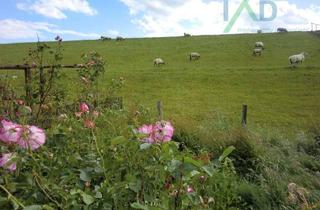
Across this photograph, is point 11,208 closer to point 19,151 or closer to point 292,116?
point 19,151

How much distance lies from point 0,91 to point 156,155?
16.8ft

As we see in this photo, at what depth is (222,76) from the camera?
31.8 meters

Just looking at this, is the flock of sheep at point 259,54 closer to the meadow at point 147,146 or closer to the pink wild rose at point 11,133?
the meadow at point 147,146

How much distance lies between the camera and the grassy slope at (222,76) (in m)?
21.0

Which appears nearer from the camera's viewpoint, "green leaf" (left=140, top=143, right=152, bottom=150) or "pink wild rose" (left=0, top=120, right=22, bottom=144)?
"pink wild rose" (left=0, top=120, right=22, bottom=144)

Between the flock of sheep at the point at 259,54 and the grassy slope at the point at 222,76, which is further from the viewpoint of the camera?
the flock of sheep at the point at 259,54

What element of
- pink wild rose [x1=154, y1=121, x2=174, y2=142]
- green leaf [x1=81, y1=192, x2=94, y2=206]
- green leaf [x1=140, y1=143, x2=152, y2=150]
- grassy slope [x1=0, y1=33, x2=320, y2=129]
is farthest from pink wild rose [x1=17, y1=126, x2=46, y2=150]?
grassy slope [x1=0, y1=33, x2=320, y2=129]

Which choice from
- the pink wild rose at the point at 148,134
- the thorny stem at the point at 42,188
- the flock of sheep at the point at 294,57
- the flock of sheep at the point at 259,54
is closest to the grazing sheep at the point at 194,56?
the flock of sheep at the point at 259,54

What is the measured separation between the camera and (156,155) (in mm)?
2086

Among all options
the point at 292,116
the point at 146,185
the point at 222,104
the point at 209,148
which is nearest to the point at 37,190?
the point at 146,185

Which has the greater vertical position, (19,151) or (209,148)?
(19,151)

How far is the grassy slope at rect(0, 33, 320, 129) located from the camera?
21.0 meters

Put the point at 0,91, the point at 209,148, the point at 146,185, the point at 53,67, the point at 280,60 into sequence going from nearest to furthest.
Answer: the point at 146,185
the point at 0,91
the point at 53,67
the point at 209,148
the point at 280,60

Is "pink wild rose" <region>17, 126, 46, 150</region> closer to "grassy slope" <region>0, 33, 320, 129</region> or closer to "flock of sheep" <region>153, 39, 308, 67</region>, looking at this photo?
"grassy slope" <region>0, 33, 320, 129</region>
